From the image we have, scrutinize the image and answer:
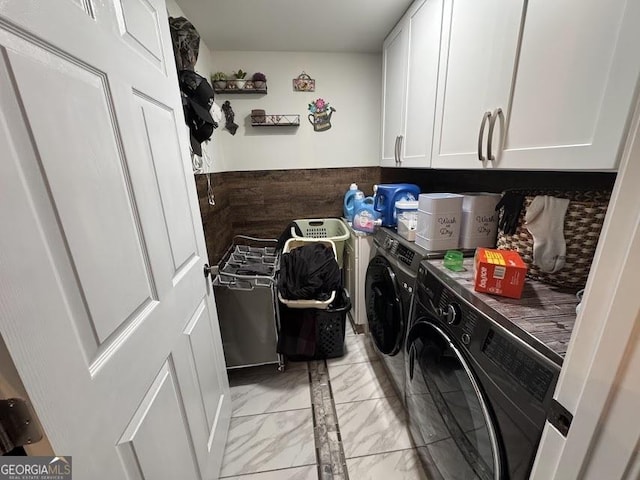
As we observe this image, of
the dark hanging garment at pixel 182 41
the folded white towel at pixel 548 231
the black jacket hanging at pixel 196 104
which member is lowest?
the folded white towel at pixel 548 231

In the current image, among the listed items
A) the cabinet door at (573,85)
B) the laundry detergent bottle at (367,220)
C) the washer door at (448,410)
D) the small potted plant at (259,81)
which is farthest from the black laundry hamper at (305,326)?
the small potted plant at (259,81)

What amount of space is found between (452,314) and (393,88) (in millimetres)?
1691

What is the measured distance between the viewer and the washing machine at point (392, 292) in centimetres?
115

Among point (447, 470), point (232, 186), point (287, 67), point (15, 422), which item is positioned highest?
point (287, 67)

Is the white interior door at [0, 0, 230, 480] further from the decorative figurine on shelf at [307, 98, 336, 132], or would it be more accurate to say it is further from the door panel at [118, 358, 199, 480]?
the decorative figurine on shelf at [307, 98, 336, 132]

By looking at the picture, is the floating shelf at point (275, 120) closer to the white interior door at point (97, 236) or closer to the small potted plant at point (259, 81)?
the small potted plant at point (259, 81)

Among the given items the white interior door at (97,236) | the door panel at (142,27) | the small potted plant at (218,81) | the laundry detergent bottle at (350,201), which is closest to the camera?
the white interior door at (97,236)

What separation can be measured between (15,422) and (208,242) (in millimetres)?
1322

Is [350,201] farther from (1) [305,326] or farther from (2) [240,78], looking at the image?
(2) [240,78]

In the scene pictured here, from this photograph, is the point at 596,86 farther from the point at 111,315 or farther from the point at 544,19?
the point at 111,315

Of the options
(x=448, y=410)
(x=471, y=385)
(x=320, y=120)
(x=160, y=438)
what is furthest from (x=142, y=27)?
(x=320, y=120)

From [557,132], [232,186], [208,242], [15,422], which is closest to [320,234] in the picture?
[232,186]

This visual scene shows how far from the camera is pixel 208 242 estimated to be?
162 cm

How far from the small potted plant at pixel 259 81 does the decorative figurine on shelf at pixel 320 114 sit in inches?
16.1
